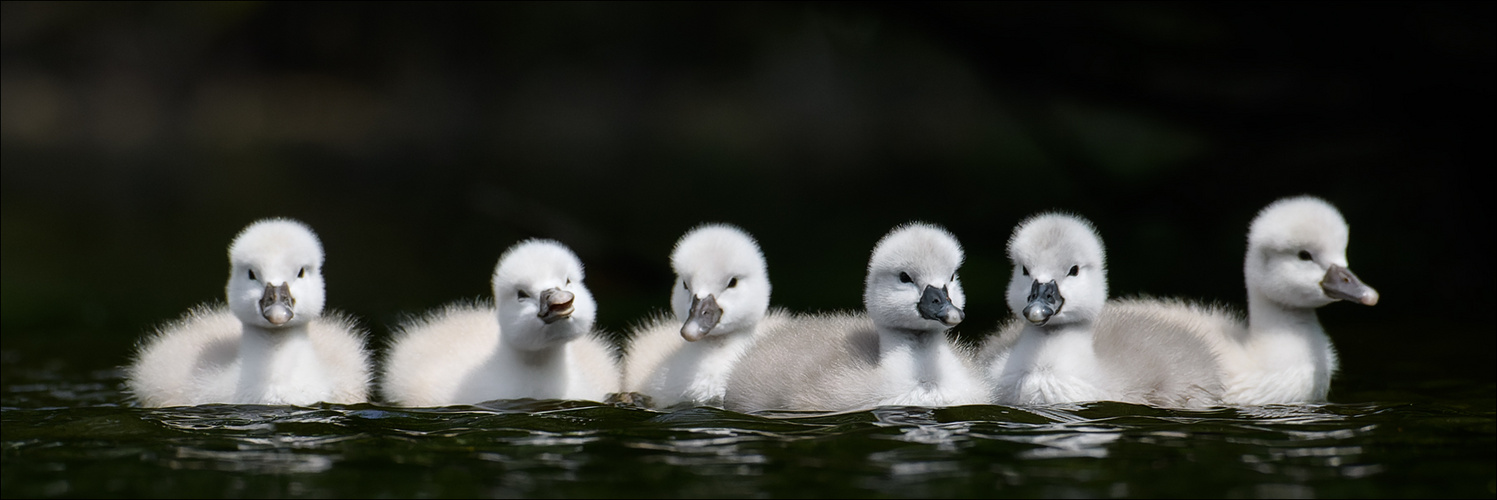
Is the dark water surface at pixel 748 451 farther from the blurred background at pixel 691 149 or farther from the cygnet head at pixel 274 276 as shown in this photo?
the blurred background at pixel 691 149

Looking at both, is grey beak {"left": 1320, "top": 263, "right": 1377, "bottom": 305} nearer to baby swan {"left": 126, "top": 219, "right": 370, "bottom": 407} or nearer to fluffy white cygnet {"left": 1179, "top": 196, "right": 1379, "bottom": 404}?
fluffy white cygnet {"left": 1179, "top": 196, "right": 1379, "bottom": 404}

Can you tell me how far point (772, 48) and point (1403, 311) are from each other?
1131 cm

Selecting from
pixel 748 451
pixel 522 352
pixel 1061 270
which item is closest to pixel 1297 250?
pixel 1061 270

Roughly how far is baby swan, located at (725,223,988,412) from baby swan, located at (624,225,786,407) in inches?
21.9

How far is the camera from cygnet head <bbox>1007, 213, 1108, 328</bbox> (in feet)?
22.0

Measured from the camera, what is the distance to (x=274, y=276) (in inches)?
278

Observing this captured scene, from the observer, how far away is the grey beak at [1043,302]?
6504mm

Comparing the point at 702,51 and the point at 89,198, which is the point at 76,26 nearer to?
the point at 89,198

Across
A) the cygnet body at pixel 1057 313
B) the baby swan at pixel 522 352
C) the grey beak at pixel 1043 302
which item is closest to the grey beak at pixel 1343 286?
the cygnet body at pixel 1057 313

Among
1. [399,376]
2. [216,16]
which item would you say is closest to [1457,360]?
[399,376]

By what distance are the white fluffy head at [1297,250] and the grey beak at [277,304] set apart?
4648mm

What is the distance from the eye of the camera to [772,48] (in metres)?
20.7

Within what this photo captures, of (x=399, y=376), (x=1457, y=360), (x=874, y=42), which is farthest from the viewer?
(x=874, y=42)

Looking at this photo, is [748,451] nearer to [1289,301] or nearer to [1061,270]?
[1061,270]
